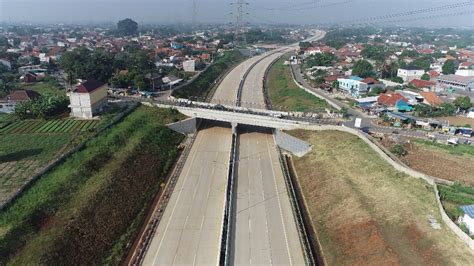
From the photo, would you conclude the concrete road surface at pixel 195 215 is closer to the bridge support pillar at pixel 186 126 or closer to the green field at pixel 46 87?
the bridge support pillar at pixel 186 126

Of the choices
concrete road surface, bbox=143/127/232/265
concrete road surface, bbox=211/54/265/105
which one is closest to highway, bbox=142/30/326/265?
concrete road surface, bbox=143/127/232/265

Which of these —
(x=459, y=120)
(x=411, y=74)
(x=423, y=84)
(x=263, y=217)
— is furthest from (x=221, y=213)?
(x=411, y=74)

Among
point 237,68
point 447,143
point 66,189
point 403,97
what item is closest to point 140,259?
point 66,189

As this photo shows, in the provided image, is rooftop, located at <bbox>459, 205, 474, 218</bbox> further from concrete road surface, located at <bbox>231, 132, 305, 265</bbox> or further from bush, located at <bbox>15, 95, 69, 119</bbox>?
bush, located at <bbox>15, 95, 69, 119</bbox>

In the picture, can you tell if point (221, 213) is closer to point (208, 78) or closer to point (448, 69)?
point (208, 78)

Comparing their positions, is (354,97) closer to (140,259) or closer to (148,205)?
(148,205)

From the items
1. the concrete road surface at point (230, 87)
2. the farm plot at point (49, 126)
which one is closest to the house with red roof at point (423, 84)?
the concrete road surface at point (230, 87)
